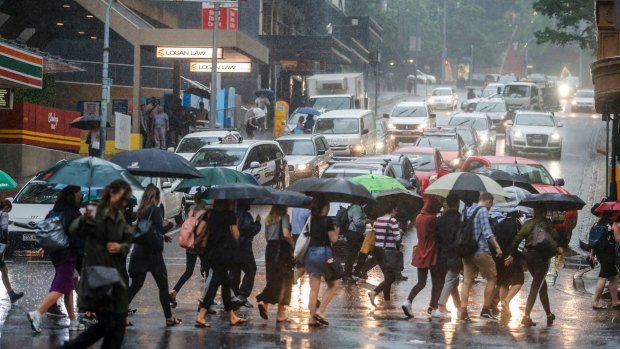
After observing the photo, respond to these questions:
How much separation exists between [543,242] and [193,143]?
1995 cm

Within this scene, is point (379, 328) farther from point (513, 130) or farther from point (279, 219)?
point (513, 130)

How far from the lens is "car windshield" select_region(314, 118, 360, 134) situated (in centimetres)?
4178

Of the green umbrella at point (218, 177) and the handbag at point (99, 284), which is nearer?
the handbag at point (99, 284)

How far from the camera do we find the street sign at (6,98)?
33781 mm

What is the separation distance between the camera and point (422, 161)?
32.5 metres

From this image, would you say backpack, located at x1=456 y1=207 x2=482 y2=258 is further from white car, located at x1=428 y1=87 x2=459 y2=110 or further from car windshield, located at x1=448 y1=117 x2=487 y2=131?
white car, located at x1=428 y1=87 x2=459 y2=110

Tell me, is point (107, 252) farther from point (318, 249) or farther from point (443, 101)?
point (443, 101)

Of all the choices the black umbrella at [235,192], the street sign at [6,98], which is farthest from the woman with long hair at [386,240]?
the street sign at [6,98]

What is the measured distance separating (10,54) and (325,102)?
23621 millimetres

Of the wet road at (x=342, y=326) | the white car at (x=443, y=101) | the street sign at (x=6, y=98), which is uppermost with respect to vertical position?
the white car at (x=443, y=101)

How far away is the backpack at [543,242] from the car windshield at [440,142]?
78.2 ft

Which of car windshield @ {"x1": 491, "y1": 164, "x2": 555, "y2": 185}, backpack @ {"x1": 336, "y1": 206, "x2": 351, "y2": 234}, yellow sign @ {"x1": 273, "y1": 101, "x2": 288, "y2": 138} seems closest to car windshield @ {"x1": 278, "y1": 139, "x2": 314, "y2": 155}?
car windshield @ {"x1": 491, "y1": 164, "x2": 555, "y2": 185}

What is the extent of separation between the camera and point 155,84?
1986 inches

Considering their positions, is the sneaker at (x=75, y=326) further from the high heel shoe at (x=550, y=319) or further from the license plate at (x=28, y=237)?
the license plate at (x=28, y=237)
